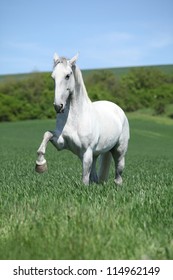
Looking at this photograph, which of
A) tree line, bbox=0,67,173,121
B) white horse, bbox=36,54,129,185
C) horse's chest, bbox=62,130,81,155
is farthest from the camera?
tree line, bbox=0,67,173,121

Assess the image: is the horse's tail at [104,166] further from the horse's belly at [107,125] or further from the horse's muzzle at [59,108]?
the horse's muzzle at [59,108]

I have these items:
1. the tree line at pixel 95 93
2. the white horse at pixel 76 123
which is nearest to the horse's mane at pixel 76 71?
the white horse at pixel 76 123

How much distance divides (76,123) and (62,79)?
821 mm

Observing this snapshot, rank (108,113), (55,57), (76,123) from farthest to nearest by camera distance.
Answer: (108,113) → (76,123) → (55,57)

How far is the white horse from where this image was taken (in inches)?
299

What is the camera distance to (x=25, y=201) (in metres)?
6.31

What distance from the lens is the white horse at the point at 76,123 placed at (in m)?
7.60

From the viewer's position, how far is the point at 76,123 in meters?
8.04

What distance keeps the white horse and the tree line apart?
80024 mm

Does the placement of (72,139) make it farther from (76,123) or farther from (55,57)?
(55,57)

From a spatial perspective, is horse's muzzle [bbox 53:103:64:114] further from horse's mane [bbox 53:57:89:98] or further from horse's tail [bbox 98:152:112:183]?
horse's tail [bbox 98:152:112:183]

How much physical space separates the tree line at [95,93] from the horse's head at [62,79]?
8094 cm

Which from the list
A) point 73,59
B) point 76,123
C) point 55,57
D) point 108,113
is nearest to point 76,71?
point 73,59

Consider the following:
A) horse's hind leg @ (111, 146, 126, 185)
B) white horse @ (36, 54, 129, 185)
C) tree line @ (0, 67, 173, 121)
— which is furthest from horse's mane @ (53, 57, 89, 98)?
tree line @ (0, 67, 173, 121)
